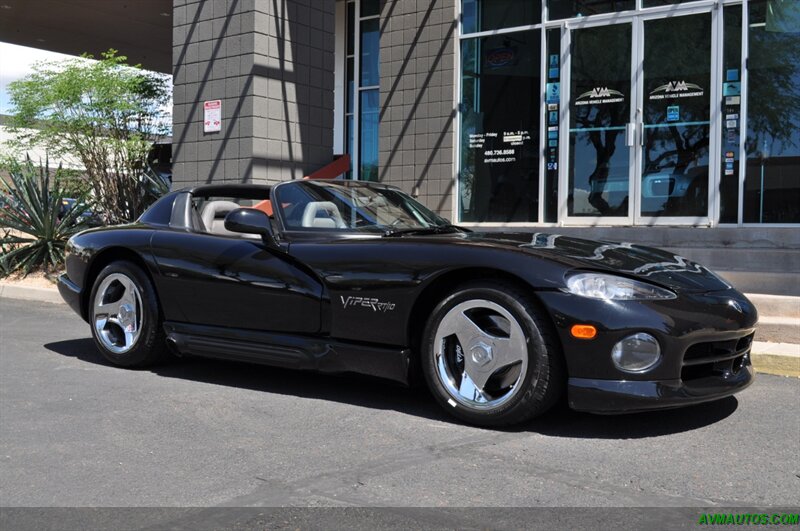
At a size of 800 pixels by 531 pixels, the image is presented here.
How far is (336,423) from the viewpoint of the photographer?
4.19m

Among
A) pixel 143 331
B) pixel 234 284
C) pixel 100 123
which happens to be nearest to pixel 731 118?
pixel 234 284

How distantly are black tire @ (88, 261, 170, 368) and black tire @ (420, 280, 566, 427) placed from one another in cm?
232

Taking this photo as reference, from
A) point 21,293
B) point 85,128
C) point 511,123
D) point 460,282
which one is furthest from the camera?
point 85,128

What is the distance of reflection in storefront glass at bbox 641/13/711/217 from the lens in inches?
384

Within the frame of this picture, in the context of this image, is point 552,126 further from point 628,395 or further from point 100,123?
point 628,395

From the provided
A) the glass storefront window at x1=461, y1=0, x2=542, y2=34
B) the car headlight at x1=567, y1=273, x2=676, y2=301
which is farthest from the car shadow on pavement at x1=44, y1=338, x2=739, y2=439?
the glass storefront window at x1=461, y1=0, x2=542, y2=34

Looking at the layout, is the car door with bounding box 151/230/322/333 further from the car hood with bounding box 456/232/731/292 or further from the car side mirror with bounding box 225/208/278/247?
the car hood with bounding box 456/232/731/292

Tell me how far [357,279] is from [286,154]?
792 centimetres

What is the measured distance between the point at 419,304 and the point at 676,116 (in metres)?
6.92

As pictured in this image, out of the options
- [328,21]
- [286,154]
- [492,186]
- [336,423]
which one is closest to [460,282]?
[336,423]

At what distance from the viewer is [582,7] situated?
10727 millimetres

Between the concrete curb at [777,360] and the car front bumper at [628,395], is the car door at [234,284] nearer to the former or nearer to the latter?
the car front bumper at [628,395]

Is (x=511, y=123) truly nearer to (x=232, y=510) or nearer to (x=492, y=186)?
(x=492, y=186)

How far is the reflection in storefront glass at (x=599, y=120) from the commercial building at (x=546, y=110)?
2 cm
